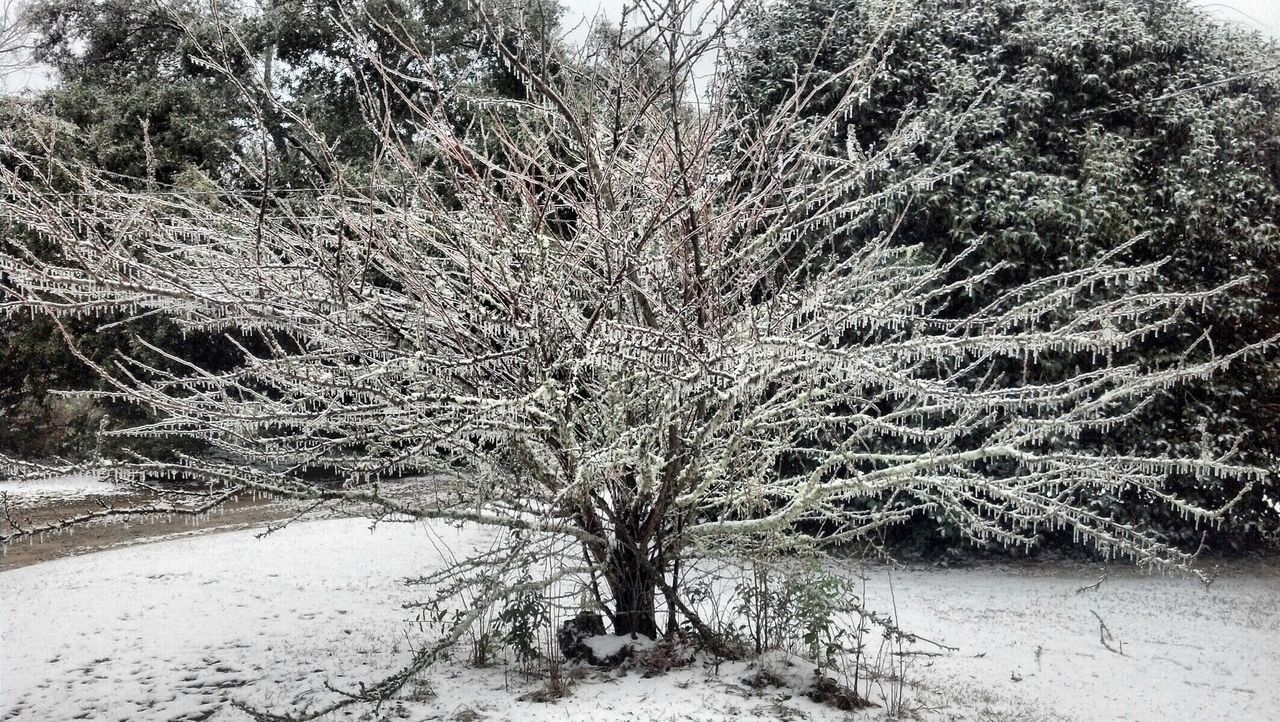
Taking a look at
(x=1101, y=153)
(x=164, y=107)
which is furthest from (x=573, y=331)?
(x=164, y=107)

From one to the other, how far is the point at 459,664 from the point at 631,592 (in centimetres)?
91

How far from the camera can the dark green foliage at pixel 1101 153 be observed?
6.15 metres

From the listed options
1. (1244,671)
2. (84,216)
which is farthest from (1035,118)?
(84,216)

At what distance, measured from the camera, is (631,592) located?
12.6ft

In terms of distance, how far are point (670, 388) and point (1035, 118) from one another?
508 centimetres

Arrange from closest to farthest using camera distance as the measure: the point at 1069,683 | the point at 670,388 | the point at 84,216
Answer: the point at 84,216, the point at 670,388, the point at 1069,683

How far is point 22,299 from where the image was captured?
8.07ft

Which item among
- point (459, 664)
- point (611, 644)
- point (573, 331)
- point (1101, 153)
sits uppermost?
point (1101, 153)

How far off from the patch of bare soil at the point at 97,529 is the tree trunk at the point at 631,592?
3900 mm

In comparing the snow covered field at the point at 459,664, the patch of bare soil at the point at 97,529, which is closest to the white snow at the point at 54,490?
the patch of bare soil at the point at 97,529

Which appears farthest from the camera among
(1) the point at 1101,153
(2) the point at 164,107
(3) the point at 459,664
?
(2) the point at 164,107

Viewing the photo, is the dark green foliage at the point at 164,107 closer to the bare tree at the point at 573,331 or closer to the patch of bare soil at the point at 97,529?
the patch of bare soil at the point at 97,529

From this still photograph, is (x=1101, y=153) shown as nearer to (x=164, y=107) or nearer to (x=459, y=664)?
(x=459, y=664)

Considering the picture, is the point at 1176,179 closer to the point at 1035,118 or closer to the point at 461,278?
the point at 1035,118
